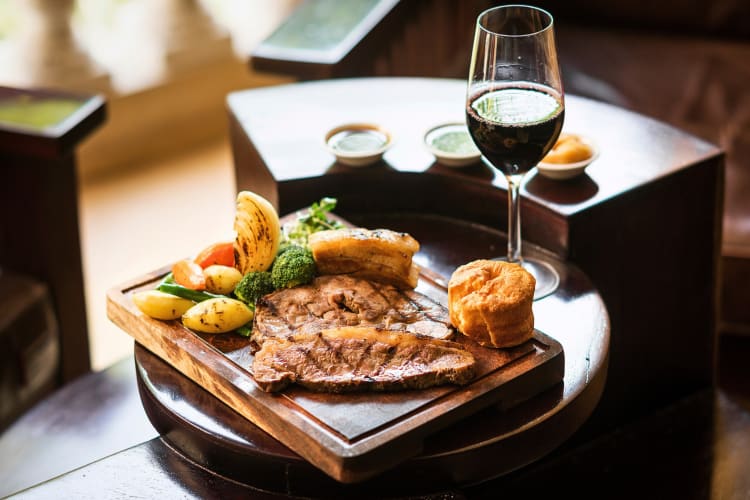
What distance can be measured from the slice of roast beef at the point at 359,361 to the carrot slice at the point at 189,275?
0.24 m

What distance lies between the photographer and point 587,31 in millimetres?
4043

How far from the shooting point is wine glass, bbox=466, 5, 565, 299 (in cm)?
179

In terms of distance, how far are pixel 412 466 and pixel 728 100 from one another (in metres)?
2.64

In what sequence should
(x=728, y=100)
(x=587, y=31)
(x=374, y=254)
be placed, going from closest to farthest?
(x=374, y=254) → (x=728, y=100) → (x=587, y=31)

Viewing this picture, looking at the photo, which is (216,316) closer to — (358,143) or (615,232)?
(358,143)

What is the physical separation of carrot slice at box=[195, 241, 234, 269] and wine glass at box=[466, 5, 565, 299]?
0.51 meters

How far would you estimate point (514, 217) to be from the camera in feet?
6.66

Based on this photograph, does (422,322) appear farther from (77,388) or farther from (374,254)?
(77,388)

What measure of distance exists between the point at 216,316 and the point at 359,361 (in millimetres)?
284

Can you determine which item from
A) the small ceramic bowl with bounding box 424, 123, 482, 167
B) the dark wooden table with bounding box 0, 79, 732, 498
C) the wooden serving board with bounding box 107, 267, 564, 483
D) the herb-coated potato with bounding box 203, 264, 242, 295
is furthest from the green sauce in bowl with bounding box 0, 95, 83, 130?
the wooden serving board with bounding box 107, 267, 564, 483

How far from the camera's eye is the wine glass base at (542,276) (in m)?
2.03

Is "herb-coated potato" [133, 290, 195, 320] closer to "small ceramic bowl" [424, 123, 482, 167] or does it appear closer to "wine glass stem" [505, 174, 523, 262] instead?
"wine glass stem" [505, 174, 523, 262]

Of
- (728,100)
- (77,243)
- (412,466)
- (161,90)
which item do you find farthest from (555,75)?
(161,90)

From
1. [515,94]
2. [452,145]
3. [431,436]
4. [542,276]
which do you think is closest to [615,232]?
[542,276]
